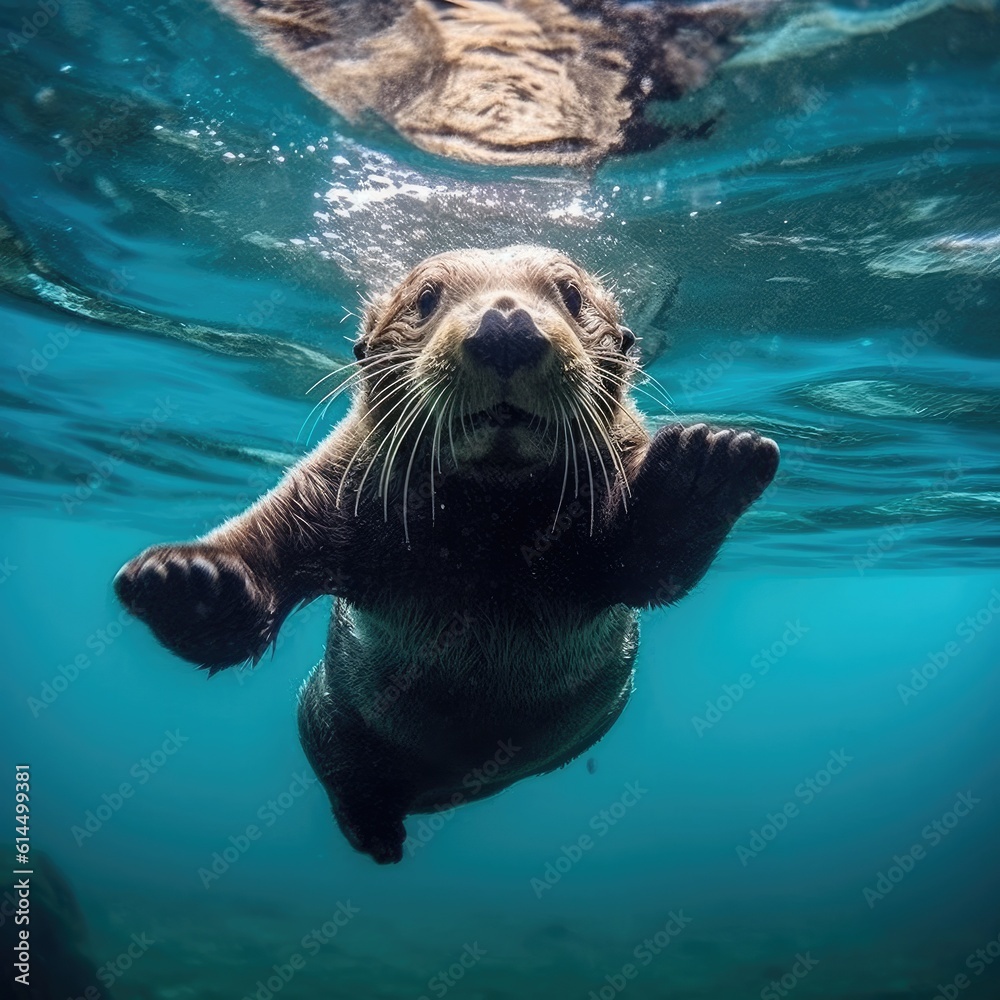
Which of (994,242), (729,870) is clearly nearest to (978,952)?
(729,870)

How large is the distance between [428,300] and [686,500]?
155cm

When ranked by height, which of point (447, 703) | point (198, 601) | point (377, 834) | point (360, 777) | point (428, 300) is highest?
point (428, 300)

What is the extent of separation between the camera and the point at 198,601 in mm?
3389

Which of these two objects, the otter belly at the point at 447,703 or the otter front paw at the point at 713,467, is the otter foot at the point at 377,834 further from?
the otter front paw at the point at 713,467

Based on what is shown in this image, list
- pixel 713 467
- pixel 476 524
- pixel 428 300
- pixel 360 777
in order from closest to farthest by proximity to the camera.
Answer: pixel 713 467 < pixel 476 524 < pixel 428 300 < pixel 360 777

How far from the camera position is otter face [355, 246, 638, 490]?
3.11 meters

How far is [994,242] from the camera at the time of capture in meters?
8.50

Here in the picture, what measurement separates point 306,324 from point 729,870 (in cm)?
3142

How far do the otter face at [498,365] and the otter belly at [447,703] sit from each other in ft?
3.10

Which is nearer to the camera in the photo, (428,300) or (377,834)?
(428,300)

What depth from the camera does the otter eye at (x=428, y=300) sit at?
3867 mm

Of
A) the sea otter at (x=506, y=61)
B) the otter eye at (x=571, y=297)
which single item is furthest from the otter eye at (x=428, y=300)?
the sea otter at (x=506, y=61)

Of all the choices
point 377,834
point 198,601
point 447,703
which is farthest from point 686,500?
point 377,834

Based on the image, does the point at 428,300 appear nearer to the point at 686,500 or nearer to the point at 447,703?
the point at 686,500
